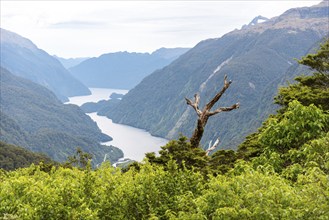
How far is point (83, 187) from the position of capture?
17.4 metres

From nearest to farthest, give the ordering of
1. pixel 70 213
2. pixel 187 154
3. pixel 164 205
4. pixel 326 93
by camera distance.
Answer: pixel 70 213, pixel 164 205, pixel 187 154, pixel 326 93

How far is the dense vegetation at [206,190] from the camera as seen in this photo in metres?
12.4

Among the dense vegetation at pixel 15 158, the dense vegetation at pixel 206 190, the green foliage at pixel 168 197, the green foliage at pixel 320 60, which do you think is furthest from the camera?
the dense vegetation at pixel 15 158

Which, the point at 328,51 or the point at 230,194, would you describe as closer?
the point at 230,194

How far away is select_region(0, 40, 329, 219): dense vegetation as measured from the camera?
1238cm

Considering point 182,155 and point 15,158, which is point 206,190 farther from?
point 15,158

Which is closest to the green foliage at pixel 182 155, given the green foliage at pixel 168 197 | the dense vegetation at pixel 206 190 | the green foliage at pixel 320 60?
the dense vegetation at pixel 206 190

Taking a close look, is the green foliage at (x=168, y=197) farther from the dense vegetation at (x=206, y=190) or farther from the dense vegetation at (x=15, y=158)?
the dense vegetation at (x=15, y=158)

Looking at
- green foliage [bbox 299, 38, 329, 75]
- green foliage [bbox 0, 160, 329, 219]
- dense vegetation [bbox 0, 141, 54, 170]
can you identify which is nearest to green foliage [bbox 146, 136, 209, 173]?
green foliage [bbox 0, 160, 329, 219]

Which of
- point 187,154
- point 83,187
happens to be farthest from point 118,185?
point 187,154

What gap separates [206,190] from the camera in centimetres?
1500

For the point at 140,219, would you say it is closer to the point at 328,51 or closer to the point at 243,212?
the point at 243,212

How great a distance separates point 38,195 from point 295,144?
1236 cm

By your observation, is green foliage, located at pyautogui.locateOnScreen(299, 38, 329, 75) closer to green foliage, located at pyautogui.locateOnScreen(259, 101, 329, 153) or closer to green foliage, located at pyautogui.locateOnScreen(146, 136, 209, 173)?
green foliage, located at pyautogui.locateOnScreen(146, 136, 209, 173)
